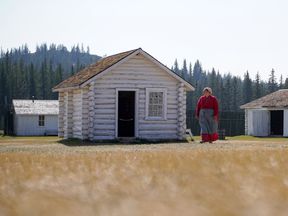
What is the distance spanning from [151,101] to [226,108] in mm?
106153

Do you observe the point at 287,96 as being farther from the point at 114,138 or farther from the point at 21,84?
the point at 21,84

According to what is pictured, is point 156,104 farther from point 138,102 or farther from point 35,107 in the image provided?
point 35,107

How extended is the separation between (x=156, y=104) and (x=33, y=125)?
3426 cm

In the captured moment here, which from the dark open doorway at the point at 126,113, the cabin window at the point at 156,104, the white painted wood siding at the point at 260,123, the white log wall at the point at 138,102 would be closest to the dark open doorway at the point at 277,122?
the white painted wood siding at the point at 260,123

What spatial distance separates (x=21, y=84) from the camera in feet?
398

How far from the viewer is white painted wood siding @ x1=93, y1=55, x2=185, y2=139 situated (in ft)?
76.9

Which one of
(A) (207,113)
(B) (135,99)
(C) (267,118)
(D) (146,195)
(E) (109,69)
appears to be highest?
(E) (109,69)

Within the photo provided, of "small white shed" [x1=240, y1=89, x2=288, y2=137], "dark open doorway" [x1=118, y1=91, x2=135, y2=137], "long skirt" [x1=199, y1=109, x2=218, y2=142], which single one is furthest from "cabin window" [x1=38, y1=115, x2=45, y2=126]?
"long skirt" [x1=199, y1=109, x2=218, y2=142]

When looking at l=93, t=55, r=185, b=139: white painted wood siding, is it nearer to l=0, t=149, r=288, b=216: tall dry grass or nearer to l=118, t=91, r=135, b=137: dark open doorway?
l=118, t=91, r=135, b=137: dark open doorway

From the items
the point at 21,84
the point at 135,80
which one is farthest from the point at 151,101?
the point at 21,84

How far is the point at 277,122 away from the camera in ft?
144

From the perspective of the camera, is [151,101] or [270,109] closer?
[151,101]

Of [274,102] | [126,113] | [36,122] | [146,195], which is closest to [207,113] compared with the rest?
[126,113]

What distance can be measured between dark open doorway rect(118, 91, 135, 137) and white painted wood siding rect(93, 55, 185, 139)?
1239 mm
